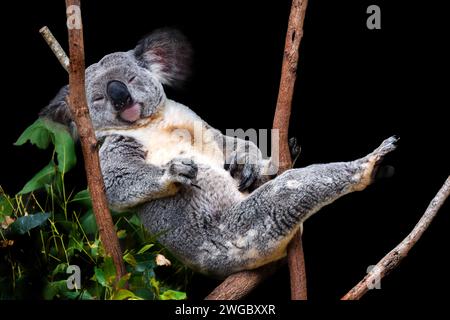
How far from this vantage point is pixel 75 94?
365cm

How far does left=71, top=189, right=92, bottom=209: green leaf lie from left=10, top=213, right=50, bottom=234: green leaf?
19.0 inches

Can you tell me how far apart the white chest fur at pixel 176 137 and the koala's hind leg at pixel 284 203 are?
0.39 metres

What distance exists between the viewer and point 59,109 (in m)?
4.25

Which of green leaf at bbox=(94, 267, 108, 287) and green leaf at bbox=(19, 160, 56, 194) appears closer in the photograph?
green leaf at bbox=(94, 267, 108, 287)

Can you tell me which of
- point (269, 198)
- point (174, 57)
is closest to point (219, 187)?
point (269, 198)

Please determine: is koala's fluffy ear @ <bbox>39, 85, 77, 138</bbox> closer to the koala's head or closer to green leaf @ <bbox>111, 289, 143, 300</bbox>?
the koala's head

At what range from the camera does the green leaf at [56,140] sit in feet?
14.4

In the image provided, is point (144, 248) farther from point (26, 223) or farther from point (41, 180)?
point (41, 180)

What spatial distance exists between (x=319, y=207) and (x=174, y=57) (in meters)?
1.15

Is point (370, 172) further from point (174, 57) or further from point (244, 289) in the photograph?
point (174, 57)

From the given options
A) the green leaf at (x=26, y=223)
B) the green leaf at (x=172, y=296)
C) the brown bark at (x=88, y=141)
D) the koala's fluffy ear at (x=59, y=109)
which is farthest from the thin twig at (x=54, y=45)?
the green leaf at (x=172, y=296)

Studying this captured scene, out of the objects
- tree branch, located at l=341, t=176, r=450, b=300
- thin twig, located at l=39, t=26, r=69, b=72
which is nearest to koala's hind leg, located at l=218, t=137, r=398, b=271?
tree branch, located at l=341, t=176, r=450, b=300

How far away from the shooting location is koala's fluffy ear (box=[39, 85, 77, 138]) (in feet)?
13.9

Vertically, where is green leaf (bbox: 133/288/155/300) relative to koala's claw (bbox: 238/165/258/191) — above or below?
below
